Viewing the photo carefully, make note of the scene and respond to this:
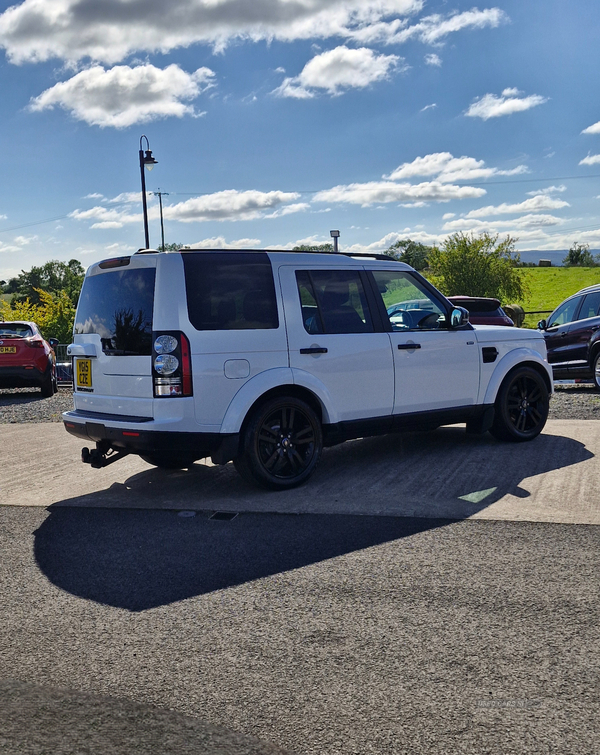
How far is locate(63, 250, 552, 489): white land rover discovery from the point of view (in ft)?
19.1

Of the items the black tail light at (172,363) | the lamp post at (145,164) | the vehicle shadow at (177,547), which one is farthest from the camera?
the lamp post at (145,164)

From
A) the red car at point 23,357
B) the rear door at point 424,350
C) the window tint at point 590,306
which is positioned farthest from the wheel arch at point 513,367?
the red car at point 23,357

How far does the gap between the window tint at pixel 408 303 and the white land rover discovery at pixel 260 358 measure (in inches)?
0.5

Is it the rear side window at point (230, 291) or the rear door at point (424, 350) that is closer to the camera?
the rear side window at point (230, 291)

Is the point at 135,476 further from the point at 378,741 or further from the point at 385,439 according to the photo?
the point at 378,741

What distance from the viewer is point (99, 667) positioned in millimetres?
3232

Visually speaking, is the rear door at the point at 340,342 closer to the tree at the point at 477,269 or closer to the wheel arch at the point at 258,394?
the wheel arch at the point at 258,394

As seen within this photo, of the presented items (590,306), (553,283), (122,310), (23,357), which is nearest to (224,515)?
(122,310)

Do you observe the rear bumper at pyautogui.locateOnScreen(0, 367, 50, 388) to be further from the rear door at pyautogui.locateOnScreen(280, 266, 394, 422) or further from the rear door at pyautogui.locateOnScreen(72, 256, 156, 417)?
the rear door at pyautogui.locateOnScreen(280, 266, 394, 422)

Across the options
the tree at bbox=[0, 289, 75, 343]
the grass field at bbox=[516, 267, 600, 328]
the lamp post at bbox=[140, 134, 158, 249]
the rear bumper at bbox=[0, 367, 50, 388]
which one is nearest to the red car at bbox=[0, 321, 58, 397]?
the rear bumper at bbox=[0, 367, 50, 388]

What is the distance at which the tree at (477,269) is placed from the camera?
173 feet

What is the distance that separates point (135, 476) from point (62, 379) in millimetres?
14442

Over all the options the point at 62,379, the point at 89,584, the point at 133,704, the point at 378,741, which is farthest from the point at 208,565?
the point at 62,379

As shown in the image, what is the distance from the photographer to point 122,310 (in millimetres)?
6086
